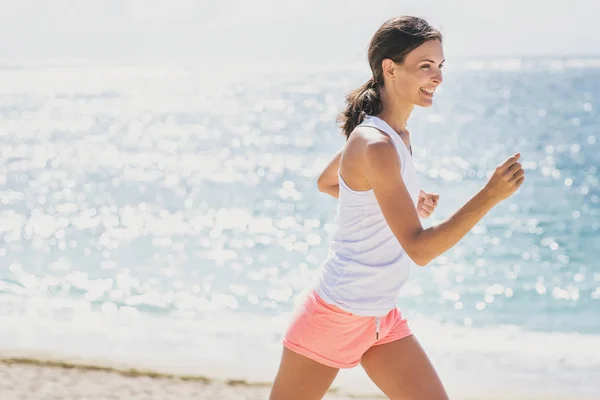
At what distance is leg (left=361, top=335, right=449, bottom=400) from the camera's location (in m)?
3.02

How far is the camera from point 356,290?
2955 mm

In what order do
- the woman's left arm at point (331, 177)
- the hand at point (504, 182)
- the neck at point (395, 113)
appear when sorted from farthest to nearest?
the woman's left arm at point (331, 177) < the neck at point (395, 113) < the hand at point (504, 182)

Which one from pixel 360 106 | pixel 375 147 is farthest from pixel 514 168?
pixel 360 106

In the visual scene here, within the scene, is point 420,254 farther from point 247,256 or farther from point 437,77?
point 247,256

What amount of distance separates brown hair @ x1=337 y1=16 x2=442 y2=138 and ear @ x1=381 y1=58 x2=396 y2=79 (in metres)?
0.01

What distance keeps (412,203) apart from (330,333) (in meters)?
0.54

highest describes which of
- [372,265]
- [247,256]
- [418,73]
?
[247,256]

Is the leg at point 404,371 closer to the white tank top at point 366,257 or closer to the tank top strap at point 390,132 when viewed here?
the white tank top at point 366,257

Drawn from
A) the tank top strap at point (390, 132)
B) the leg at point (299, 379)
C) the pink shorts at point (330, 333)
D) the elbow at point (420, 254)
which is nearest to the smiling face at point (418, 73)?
the tank top strap at point (390, 132)

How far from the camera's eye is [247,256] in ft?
46.9

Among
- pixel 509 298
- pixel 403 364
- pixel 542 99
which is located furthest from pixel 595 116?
pixel 403 364

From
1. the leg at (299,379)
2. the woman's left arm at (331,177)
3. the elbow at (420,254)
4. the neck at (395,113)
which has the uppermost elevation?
the neck at (395,113)

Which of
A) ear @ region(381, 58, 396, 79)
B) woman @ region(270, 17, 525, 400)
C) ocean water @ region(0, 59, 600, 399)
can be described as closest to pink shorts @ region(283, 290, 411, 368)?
woman @ region(270, 17, 525, 400)

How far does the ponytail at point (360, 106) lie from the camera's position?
307 centimetres
